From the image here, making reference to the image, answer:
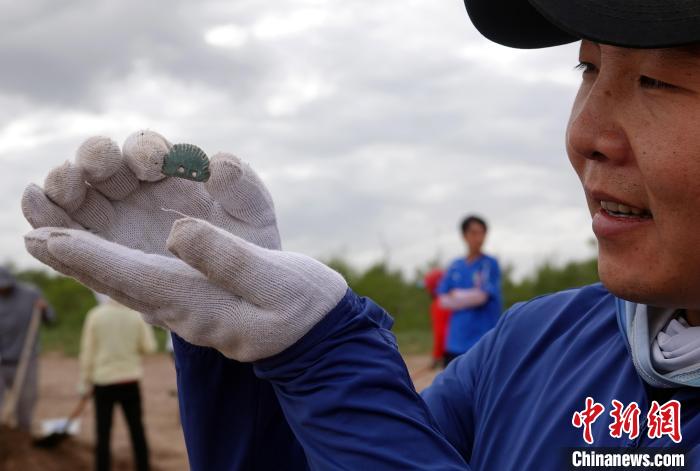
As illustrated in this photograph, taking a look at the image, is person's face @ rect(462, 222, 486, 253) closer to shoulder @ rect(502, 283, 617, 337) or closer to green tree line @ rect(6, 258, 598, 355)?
shoulder @ rect(502, 283, 617, 337)

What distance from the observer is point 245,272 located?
3.83 ft

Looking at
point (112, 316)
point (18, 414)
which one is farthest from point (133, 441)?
point (18, 414)

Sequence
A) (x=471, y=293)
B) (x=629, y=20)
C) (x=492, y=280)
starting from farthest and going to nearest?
(x=492, y=280)
(x=471, y=293)
(x=629, y=20)

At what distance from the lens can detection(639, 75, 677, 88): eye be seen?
107cm

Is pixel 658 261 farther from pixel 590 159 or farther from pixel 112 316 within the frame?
pixel 112 316

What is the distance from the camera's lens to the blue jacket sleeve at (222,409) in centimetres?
130

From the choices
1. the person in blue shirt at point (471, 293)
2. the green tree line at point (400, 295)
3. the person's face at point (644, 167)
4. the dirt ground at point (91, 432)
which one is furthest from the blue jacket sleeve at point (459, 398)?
the green tree line at point (400, 295)

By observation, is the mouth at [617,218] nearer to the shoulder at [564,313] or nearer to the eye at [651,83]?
the eye at [651,83]

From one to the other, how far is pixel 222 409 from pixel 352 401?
0.79ft

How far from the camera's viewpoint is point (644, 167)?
1.07m

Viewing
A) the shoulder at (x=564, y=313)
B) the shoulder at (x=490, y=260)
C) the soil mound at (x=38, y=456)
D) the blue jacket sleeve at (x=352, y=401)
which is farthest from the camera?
the soil mound at (x=38, y=456)

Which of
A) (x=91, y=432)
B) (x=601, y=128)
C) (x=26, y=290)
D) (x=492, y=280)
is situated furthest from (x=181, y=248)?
(x=91, y=432)

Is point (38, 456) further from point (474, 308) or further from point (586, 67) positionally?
point (586, 67)

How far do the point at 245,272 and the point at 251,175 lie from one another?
0.26 meters
